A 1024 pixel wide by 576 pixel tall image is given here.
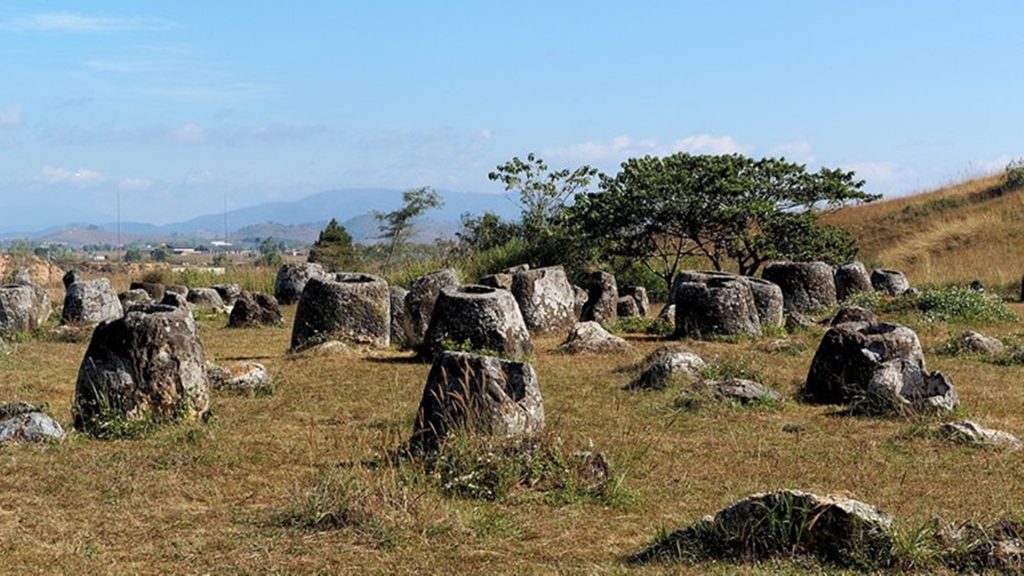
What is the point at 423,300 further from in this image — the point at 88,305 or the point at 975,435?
the point at 975,435

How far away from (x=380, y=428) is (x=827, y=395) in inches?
229

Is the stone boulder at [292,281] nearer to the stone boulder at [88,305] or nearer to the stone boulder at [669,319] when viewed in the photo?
the stone boulder at [88,305]

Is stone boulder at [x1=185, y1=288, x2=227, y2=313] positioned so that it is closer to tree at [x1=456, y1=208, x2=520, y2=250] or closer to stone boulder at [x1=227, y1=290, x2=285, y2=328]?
stone boulder at [x1=227, y1=290, x2=285, y2=328]

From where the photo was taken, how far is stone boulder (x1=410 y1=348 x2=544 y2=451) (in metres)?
10.2

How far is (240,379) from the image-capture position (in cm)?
1489

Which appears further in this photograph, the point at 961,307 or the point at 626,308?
the point at 626,308

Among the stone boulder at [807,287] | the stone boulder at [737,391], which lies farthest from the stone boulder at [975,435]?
the stone boulder at [807,287]

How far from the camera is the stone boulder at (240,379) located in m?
14.7

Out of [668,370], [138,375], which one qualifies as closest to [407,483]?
[138,375]

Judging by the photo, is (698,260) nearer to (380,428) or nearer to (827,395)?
(827,395)

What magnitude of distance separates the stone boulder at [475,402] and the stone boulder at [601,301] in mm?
14637

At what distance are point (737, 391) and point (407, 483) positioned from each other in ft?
19.9

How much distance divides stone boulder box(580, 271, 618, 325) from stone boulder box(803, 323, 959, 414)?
1081 cm

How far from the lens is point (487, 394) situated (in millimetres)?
10477
